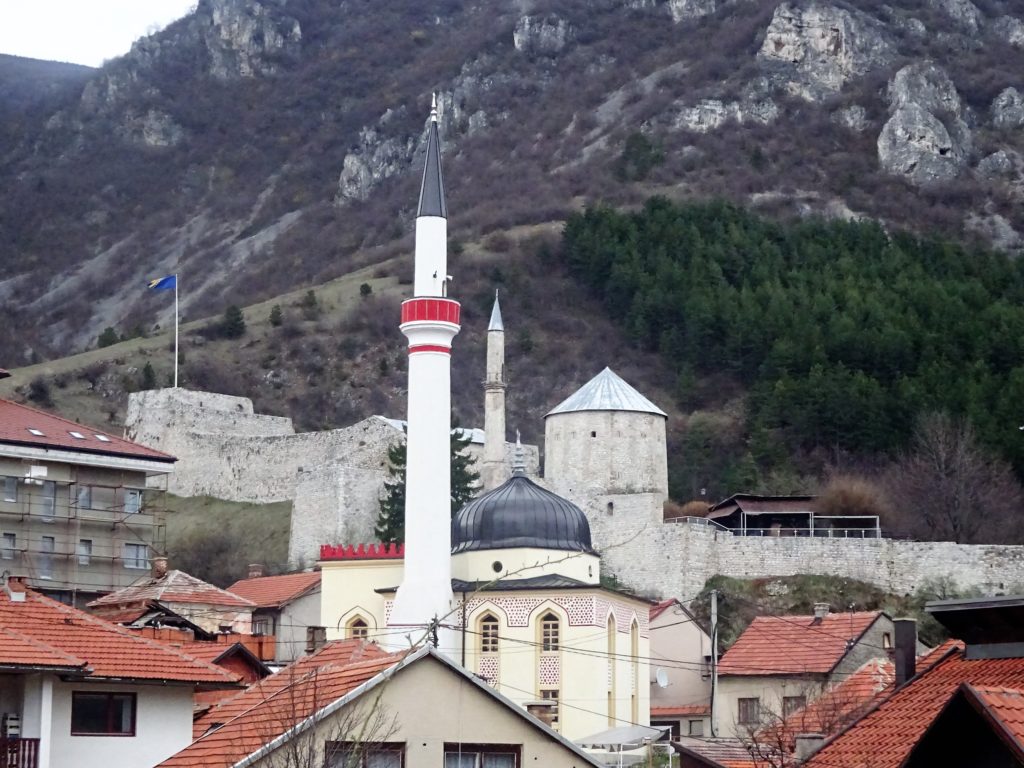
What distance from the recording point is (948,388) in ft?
272

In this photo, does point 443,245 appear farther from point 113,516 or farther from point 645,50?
point 645,50

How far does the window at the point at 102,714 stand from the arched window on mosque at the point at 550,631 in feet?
A: 83.0

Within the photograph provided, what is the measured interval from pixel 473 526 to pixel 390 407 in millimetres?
52695

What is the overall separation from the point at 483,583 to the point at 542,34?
135834mm

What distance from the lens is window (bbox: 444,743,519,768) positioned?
19266mm

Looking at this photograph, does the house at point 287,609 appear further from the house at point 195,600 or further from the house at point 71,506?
the house at point 71,506

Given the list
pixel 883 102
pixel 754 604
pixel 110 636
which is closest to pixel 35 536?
pixel 754 604

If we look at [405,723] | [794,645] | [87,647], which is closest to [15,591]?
[87,647]

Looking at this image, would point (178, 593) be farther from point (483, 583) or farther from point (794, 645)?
point (794, 645)

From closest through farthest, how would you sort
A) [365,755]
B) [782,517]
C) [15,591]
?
1. [365,755]
2. [15,591]
3. [782,517]

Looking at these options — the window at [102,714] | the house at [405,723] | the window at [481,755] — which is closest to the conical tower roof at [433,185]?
the window at [102,714]

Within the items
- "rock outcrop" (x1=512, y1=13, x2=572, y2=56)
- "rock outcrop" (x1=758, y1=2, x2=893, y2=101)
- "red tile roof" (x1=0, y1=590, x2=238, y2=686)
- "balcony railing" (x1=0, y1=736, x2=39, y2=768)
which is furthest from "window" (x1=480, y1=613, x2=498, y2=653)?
"rock outcrop" (x1=512, y1=13, x2=572, y2=56)

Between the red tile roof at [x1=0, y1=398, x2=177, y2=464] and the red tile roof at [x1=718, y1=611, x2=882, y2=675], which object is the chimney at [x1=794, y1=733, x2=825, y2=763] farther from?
the red tile roof at [x1=0, y1=398, x2=177, y2=464]

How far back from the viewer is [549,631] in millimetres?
47438
